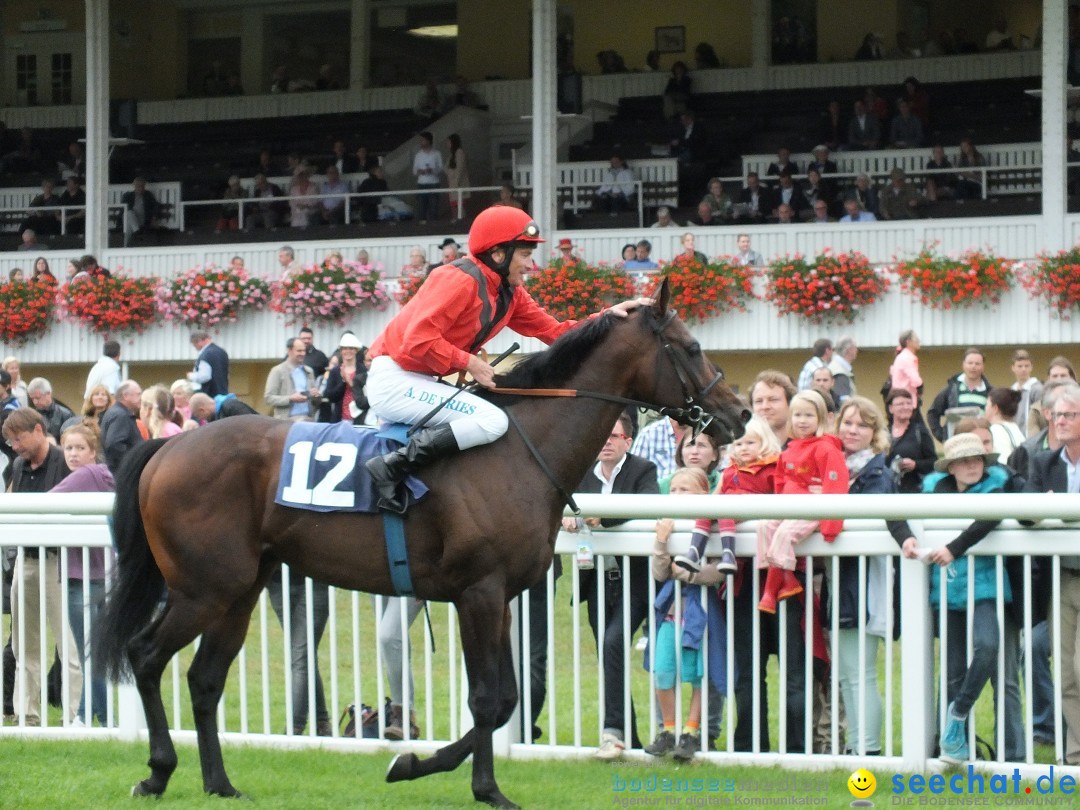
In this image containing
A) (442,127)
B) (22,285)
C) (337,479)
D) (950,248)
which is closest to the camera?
(337,479)

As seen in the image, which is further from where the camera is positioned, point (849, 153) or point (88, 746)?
point (849, 153)

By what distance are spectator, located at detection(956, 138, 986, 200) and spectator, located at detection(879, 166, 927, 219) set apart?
0.81 m

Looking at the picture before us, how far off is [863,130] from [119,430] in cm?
1385

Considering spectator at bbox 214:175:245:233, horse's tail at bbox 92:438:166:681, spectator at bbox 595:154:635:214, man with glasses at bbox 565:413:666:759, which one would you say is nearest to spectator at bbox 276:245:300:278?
spectator at bbox 214:175:245:233

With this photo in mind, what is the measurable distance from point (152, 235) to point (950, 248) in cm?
1102

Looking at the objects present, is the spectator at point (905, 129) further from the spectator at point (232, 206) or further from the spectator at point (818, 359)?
the spectator at point (232, 206)

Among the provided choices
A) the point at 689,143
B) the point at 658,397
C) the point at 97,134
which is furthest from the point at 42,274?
the point at 658,397

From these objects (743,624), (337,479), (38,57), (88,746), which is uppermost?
(38,57)

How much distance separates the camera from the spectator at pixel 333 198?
73.4 ft

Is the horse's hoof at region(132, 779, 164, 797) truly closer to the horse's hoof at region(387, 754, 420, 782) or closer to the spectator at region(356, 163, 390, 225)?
the horse's hoof at region(387, 754, 420, 782)

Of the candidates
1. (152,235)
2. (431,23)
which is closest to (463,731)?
(152,235)

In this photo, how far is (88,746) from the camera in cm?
673

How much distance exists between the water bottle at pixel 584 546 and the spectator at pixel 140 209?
17.8m

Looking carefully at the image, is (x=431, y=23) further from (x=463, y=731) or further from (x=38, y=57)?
(x=463, y=731)
